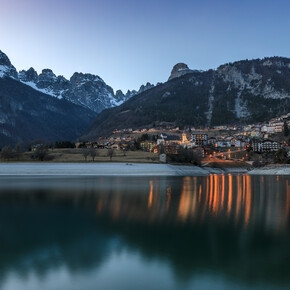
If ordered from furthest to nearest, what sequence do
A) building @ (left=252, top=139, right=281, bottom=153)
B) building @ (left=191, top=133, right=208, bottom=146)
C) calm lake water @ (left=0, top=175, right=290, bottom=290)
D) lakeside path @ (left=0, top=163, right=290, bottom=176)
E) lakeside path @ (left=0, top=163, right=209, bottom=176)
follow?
building @ (left=191, top=133, right=208, bottom=146) → building @ (left=252, top=139, right=281, bottom=153) → lakeside path @ (left=0, top=163, right=209, bottom=176) → lakeside path @ (left=0, top=163, right=290, bottom=176) → calm lake water @ (left=0, top=175, right=290, bottom=290)

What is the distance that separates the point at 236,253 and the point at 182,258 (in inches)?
91.6

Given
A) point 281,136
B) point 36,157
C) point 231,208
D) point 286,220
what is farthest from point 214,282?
point 281,136

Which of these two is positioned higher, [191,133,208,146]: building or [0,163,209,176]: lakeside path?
[191,133,208,146]: building

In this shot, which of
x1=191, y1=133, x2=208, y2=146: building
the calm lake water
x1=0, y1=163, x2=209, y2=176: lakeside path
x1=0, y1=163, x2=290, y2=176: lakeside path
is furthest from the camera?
x1=191, y1=133, x2=208, y2=146: building

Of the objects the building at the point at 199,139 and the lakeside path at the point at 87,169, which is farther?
the building at the point at 199,139

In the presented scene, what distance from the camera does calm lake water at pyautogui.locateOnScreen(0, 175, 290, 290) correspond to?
9.08 m

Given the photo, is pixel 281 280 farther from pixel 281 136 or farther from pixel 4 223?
pixel 281 136

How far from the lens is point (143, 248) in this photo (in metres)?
12.6

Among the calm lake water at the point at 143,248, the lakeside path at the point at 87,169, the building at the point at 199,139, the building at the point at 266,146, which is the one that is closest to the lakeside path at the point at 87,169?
the lakeside path at the point at 87,169

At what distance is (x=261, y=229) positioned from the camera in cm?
1645

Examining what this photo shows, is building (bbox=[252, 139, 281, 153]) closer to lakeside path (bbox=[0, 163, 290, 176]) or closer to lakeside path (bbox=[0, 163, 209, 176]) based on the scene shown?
lakeside path (bbox=[0, 163, 290, 176])

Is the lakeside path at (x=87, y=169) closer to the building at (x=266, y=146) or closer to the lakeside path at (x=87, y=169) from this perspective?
the lakeside path at (x=87, y=169)

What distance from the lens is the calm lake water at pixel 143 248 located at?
29.8 feet

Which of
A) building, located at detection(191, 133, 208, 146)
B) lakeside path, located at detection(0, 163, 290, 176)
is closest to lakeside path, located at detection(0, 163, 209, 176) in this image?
lakeside path, located at detection(0, 163, 290, 176)
